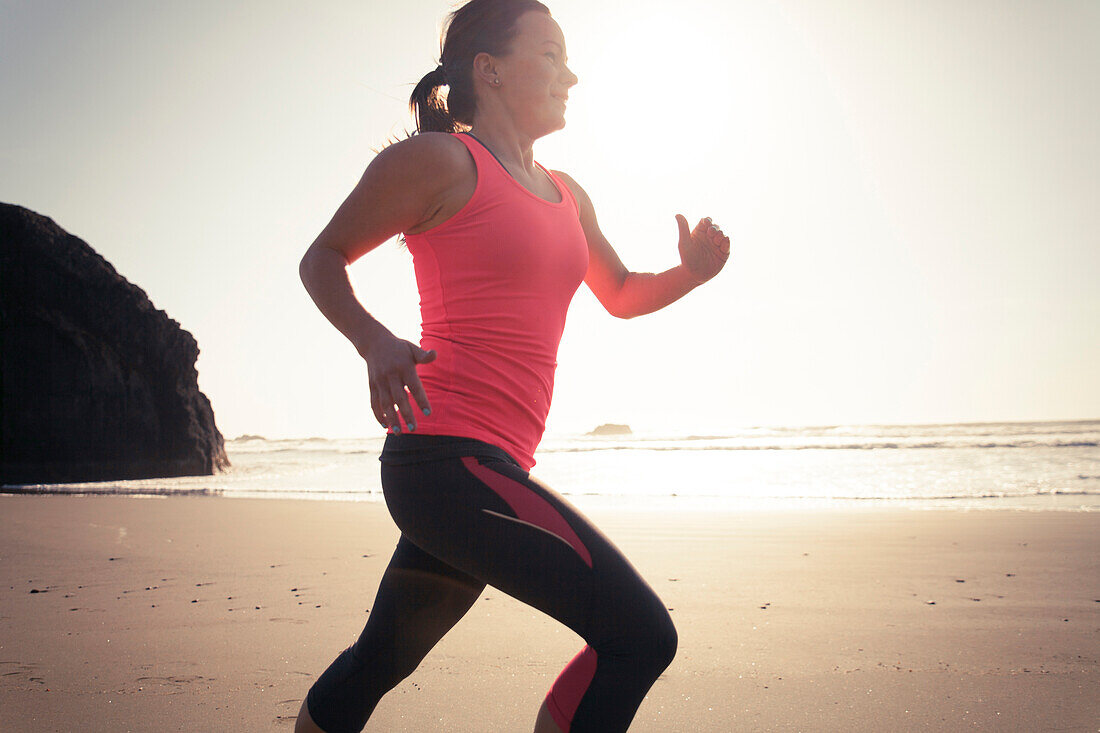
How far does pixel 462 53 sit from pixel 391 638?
A: 1.29 m

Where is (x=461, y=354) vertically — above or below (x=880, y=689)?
above

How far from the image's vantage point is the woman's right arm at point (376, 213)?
4.47ft

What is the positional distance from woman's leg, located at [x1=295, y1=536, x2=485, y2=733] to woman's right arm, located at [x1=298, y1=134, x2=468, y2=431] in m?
0.41

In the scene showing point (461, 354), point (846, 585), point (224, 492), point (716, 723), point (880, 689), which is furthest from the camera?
point (224, 492)

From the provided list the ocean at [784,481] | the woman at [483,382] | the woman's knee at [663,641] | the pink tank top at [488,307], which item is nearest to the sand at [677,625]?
the woman at [483,382]

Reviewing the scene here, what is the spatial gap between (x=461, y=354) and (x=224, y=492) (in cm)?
1090

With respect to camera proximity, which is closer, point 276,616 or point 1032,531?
point 276,616

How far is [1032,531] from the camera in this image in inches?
246

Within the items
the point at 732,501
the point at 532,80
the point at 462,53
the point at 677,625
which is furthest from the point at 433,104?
the point at 732,501

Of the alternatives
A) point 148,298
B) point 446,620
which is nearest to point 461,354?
point 446,620

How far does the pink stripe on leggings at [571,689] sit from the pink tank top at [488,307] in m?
0.38

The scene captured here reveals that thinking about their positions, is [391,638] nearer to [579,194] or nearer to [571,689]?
[571,689]

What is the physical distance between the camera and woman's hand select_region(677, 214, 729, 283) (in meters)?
1.87

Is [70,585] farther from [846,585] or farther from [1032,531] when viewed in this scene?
[1032,531]
